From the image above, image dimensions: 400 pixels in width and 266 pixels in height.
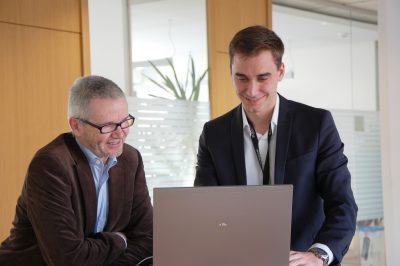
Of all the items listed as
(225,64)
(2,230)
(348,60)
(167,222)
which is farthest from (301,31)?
(167,222)

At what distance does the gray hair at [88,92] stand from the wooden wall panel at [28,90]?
191 cm

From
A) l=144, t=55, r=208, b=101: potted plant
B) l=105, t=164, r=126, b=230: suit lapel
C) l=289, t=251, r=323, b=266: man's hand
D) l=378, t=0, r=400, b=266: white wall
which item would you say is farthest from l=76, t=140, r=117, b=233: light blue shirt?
l=378, t=0, r=400, b=266: white wall

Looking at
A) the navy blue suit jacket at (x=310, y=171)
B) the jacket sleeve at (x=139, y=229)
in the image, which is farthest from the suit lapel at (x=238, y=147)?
the jacket sleeve at (x=139, y=229)

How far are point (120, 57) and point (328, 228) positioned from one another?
118 inches

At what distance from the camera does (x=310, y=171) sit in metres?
2.31

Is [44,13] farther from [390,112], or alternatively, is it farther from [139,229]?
[390,112]

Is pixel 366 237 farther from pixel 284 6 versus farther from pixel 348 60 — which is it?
pixel 284 6

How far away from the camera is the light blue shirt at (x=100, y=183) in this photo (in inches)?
93.0

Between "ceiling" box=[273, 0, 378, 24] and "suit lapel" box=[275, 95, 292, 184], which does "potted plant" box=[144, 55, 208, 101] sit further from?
"suit lapel" box=[275, 95, 292, 184]

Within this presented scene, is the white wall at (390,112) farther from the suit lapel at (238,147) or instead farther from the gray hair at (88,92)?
the gray hair at (88,92)

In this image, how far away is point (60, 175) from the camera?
2254 mm

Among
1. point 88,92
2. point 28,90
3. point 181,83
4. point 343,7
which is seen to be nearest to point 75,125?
point 88,92

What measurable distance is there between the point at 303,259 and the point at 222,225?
1.13ft

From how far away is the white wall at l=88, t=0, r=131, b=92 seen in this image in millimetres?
4672
